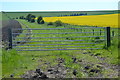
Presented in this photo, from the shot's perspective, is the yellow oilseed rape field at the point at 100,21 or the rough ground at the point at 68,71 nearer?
the rough ground at the point at 68,71

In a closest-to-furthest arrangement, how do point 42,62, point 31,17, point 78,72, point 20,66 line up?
point 78,72 < point 20,66 < point 42,62 < point 31,17

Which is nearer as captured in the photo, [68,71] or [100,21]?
[68,71]

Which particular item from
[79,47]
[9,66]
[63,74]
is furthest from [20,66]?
[79,47]

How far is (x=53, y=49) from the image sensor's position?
44.1 ft

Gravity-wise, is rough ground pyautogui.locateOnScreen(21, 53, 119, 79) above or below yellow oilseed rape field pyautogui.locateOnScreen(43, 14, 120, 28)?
below

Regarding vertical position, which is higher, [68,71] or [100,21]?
[100,21]

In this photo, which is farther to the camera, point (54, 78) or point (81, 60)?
point (81, 60)

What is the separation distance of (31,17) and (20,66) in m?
63.6

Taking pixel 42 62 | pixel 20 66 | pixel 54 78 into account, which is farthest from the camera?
pixel 42 62

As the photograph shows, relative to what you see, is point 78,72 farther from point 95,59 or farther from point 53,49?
point 53,49

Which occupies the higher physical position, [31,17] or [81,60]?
[31,17]

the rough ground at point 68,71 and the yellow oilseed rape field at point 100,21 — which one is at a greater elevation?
the yellow oilseed rape field at point 100,21

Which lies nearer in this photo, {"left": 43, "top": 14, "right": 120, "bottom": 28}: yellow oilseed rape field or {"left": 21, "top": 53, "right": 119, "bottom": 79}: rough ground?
{"left": 21, "top": 53, "right": 119, "bottom": 79}: rough ground

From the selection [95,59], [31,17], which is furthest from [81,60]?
[31,17]
